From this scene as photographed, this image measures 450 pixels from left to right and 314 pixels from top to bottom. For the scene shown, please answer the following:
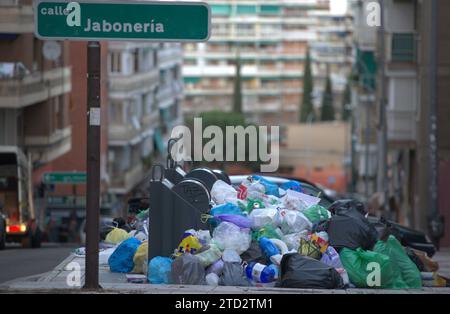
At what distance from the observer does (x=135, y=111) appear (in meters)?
67.0

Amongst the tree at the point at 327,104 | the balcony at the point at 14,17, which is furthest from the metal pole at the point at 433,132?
the tree at the point at 327,104

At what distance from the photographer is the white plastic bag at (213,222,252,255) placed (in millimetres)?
15008

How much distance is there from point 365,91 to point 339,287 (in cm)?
4964

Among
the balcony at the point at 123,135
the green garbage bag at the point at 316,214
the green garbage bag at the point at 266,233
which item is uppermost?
the green garbage bag at the point at 316,214

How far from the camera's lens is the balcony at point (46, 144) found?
4216 centimetres

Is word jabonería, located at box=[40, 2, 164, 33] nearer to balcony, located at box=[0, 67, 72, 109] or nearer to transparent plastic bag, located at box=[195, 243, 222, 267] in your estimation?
transparent plastic bag, located at box=[195, 243, 222, 267]

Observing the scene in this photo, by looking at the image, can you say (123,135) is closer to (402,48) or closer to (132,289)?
(402,48)

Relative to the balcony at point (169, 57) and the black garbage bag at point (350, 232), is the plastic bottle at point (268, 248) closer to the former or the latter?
the black garbage bag at point (350, 232)

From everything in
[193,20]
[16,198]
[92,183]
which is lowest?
[16,198]

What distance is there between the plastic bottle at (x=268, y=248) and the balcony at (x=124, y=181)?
4374 cm

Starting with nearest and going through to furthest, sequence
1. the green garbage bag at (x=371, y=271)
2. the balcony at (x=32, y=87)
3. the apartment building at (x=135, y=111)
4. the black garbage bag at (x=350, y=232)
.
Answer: the green garbage bag at (x=371, y=271)
the black garbage bag at (x=350, y=232)
the balcony at (x=32, y=87)
the apartment building at (x=135, y=111)

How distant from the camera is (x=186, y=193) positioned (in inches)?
619
